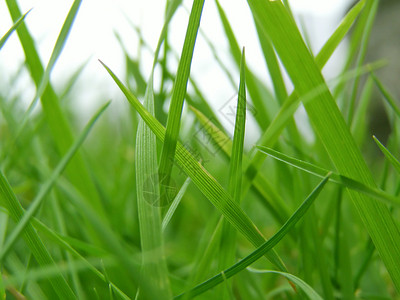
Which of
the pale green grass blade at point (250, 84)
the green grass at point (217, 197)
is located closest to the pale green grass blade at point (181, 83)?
the green grass at point (217, 197)

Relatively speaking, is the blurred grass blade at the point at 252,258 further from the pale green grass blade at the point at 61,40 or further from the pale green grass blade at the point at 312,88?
the pale green grass blade at the point at 61,40

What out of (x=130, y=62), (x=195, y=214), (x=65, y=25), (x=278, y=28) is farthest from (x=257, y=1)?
(x=195, y=214)

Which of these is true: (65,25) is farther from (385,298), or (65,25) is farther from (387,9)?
(387,9)

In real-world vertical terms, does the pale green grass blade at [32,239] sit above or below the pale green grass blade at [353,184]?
above

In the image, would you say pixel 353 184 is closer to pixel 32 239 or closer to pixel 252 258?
pixel 252 258

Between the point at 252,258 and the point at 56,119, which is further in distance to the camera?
the point at 56,119

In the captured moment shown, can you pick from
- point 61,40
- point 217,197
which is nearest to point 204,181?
point 217,197

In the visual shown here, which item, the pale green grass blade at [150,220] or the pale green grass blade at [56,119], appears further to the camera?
the pale green grass blade at [56,119]
